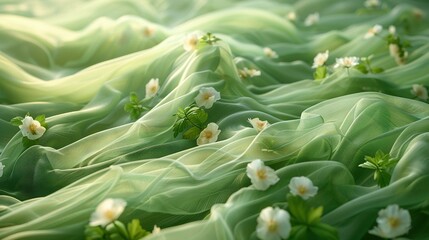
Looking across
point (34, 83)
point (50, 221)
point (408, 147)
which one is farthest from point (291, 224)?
point (34, 83)

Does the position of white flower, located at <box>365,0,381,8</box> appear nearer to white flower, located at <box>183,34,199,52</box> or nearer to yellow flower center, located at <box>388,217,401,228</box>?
white flower, located at <box>183,34,199,52</box>

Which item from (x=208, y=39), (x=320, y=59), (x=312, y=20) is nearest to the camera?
(x=208, y=39)

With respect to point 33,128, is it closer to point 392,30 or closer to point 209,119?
point 209,119

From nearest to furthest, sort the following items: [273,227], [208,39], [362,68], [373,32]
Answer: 1. [273,227]
2. [208,39]
3. [362,68]
4. [373,32]

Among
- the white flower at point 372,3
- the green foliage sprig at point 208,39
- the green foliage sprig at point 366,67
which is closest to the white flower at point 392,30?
the green foliage sprig at point 366,67

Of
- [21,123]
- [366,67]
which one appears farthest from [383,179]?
[21,123]

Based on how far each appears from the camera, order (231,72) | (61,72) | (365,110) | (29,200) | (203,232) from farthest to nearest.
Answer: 1. (61,72)
2. (231,72)
3. (365,110)
4. (29,200)
5. (203,232)

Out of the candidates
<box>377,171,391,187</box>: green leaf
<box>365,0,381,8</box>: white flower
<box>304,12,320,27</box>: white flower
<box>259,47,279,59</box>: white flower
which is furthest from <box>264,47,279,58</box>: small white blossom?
<box>377,171,391,187</box>: green leaf

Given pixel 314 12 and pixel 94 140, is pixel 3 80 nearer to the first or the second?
pixel 94 140
